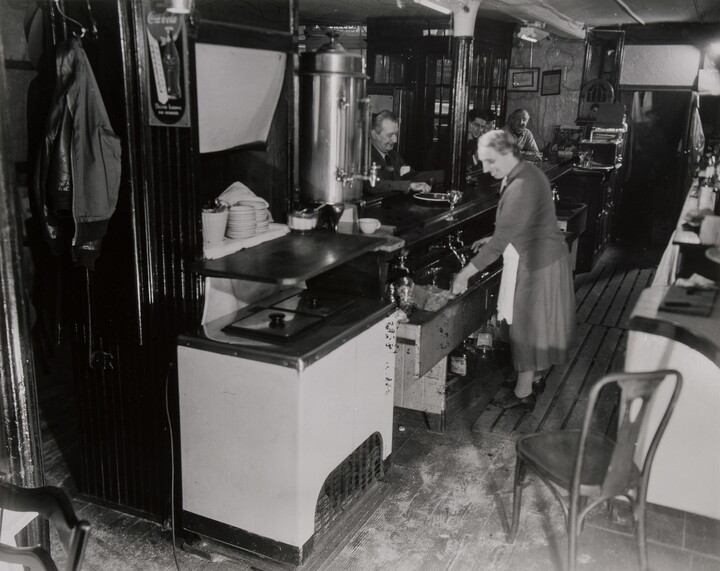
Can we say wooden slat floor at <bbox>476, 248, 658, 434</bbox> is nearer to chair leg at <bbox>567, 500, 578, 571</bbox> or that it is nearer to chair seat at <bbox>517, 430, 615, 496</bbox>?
chair seat at <bbox>517, 430, 615, 496</bbox>

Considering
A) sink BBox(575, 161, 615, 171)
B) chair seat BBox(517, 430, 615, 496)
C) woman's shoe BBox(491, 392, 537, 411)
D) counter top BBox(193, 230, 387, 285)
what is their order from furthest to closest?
sink BBox(575, 161, 615, 171) < woman's shoe BBox(491, 392, 537, 411) < counter top BBox(193, 230, 387, 285) < chair seat BBox(517, 430, 615, 496)

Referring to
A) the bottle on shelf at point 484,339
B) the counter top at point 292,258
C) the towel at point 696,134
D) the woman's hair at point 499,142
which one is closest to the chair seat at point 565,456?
the counter top at point 292,258

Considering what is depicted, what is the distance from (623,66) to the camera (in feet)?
34.0

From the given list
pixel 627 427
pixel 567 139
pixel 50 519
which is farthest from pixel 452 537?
pixel 567 139

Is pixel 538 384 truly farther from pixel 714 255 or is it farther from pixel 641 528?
pixel 641 528

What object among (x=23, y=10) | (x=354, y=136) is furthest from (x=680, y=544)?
(x=23, y=10)

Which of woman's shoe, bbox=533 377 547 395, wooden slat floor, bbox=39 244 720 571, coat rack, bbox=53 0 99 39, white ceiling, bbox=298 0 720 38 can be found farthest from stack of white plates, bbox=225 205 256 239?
white ceiling, bbox=298 0 720 38

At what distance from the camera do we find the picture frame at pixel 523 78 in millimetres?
11008

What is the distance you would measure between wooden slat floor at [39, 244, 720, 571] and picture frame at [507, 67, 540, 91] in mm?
7761

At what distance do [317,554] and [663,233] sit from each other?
8758mm

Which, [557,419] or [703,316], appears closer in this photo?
[703,316]

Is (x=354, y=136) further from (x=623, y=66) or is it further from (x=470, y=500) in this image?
(x=623, y=66)

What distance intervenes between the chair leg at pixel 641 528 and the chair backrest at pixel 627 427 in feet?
0.29

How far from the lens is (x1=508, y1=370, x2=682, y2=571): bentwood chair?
263 centimetres
